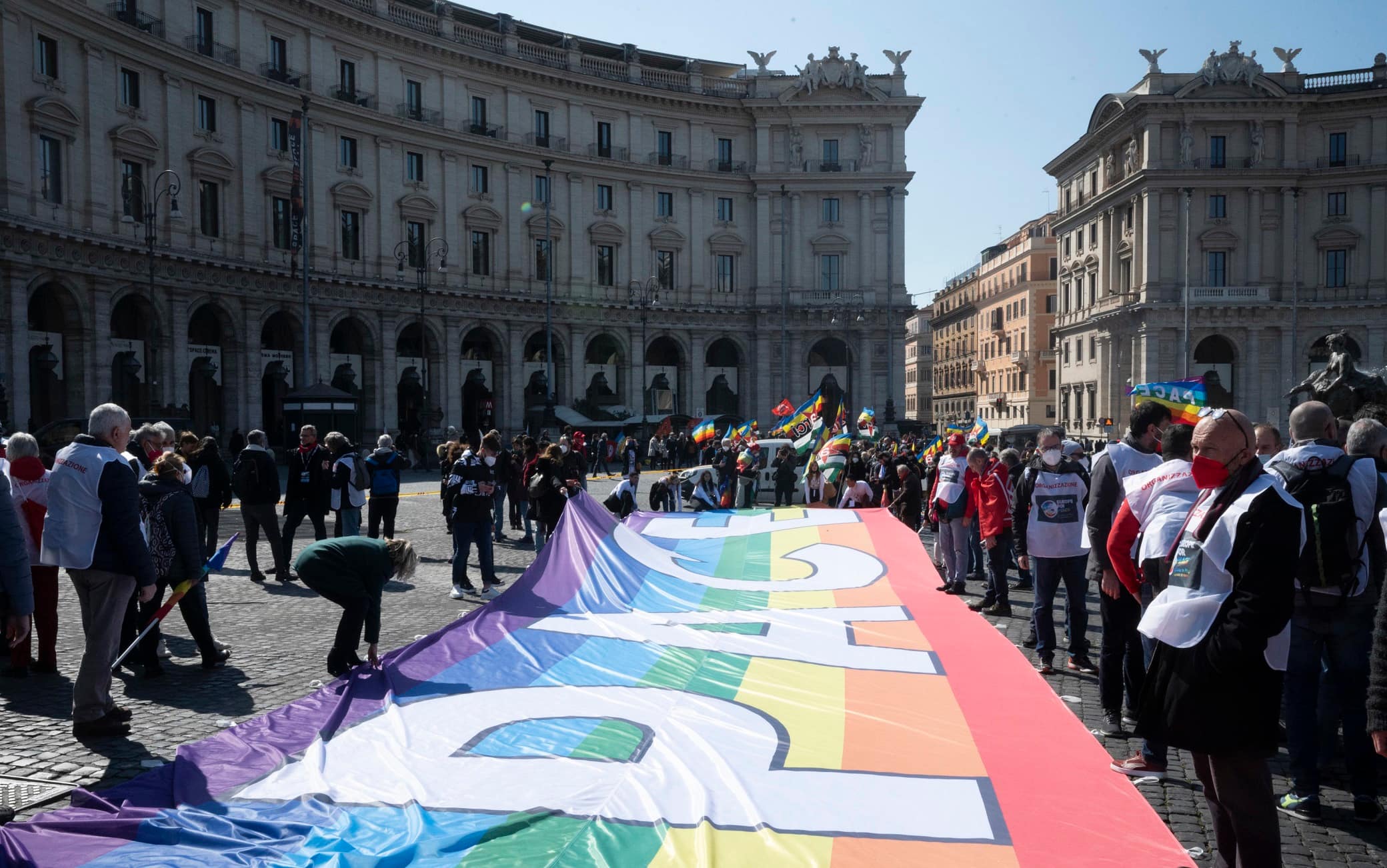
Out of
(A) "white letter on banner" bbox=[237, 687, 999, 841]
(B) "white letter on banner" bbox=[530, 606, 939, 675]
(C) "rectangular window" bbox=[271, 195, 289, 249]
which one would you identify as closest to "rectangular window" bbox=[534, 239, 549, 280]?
(C) "rectangular window" bbox=[271, 195, 289, 249]

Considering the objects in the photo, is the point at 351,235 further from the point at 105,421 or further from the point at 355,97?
the point at 105,421

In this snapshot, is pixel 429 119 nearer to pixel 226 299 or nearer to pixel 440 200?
pixel 440 200

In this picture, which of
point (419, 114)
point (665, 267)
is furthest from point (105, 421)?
point (665, 267)

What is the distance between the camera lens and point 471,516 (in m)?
11.8

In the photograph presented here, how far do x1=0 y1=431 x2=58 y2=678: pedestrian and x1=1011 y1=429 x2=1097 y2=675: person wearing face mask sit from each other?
25.9ft

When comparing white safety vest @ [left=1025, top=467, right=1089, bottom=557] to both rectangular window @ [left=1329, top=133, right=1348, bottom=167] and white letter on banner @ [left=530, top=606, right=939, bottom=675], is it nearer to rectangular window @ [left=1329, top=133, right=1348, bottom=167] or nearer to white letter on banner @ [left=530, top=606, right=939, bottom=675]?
white letter on banner @ [left=530, top=606, right=939, bottom=675]

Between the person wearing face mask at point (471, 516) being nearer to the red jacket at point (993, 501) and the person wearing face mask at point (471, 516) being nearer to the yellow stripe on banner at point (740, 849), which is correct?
the red jacket at point (993, 501)

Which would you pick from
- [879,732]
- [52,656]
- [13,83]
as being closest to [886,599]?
[879,732]

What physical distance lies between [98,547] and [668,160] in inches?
2086

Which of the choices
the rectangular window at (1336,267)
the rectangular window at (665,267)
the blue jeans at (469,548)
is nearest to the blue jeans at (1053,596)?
the blue jeans at (469,548)

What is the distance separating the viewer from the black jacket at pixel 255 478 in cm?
1216

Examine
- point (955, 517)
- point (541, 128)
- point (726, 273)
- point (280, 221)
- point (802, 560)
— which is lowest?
point (802, 560)

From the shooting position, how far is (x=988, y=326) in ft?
290

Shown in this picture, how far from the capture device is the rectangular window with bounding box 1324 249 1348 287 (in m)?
54.8
